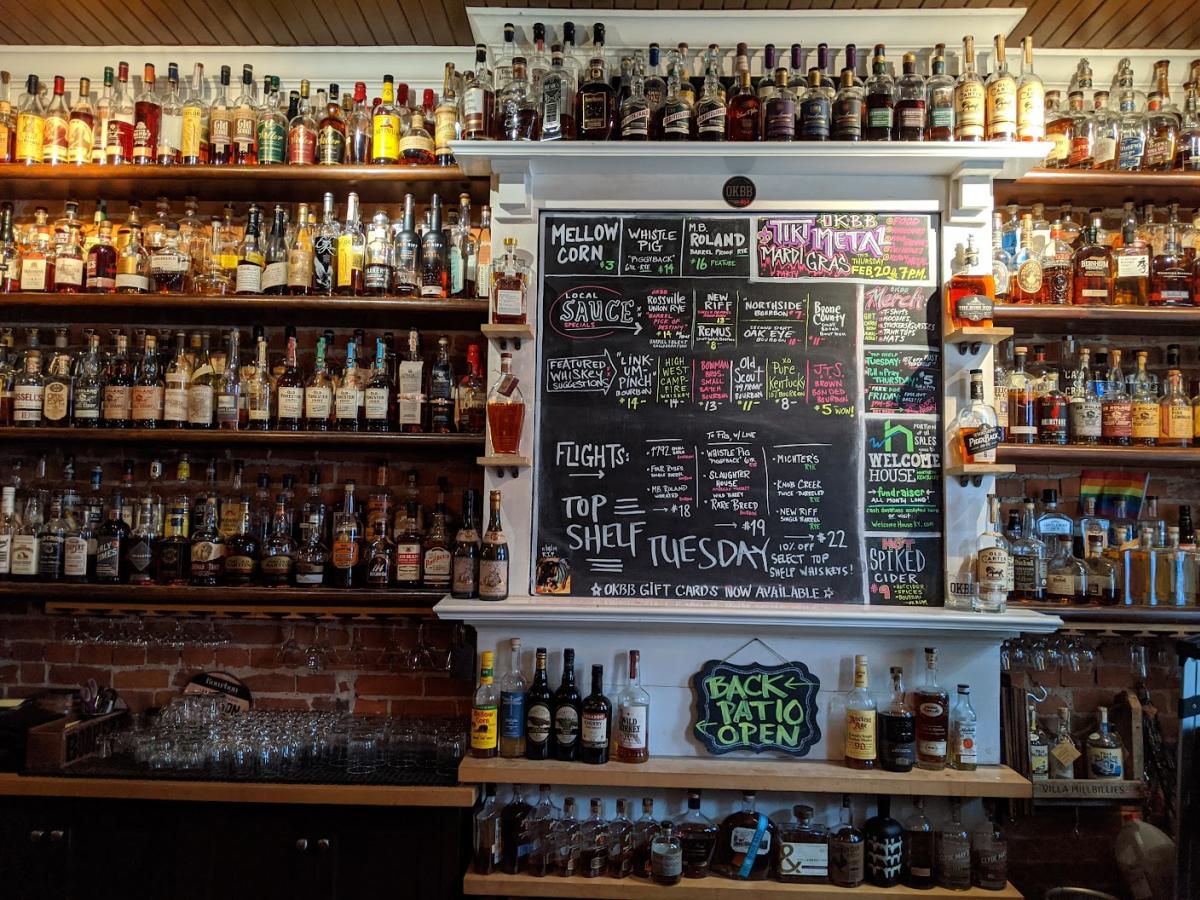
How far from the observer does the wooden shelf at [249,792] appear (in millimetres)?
2400

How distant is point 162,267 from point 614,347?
1.65 meters

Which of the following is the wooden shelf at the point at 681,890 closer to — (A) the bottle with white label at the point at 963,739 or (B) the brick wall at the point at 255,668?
(A) the bottle with white label at the point at 963,739

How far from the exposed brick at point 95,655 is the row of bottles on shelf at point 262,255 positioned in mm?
1331

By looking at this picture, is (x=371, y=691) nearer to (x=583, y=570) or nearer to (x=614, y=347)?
(x=583, y=570)

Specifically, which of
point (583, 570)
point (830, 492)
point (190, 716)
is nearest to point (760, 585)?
point (830, 492)

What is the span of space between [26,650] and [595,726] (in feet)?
7.38

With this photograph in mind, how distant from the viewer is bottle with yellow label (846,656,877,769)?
245 cm

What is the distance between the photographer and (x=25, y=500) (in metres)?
3.03

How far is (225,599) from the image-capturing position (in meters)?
2.74

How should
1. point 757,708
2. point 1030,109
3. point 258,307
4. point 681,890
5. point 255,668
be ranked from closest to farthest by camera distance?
point 681,890, point 757,708, point 1030,109, point 258,307, point 255,668

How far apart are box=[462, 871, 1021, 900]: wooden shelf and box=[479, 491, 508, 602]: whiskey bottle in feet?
2.68

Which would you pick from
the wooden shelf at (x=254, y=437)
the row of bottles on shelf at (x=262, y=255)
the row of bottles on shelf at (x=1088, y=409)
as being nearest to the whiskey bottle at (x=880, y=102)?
the row of bottles on shelf at (x=1088, y=409)

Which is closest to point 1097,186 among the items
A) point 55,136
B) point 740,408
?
point 740,408

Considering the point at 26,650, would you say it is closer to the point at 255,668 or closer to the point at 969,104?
the point at 255,668
